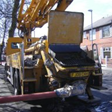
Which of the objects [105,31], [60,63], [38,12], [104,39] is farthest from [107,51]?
[60,63]

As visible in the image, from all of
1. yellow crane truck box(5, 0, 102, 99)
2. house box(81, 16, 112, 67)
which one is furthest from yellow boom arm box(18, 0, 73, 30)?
house box(81, 16, 112, 67)

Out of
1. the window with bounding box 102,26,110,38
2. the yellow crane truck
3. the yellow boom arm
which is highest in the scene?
the window with bounding box 102,26,110,38

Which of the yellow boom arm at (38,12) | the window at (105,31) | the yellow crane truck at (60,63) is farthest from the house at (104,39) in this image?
the yellow crane truck at (60,63)

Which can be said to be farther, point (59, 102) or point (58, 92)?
point (59, 102)

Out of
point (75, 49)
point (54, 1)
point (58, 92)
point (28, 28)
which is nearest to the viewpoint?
point (58, 92)

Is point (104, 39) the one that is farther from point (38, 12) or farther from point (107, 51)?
point (38, 12)

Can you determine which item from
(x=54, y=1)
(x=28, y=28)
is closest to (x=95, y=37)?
(x=28, y=28)

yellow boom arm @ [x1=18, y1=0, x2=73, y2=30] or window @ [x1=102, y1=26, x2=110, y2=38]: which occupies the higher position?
window @ [x1=102, y1=26, x2=110, y2=38]

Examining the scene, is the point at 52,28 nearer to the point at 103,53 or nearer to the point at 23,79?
the point at 23,79

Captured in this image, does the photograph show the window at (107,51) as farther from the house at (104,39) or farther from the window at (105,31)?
the window at (105,31)

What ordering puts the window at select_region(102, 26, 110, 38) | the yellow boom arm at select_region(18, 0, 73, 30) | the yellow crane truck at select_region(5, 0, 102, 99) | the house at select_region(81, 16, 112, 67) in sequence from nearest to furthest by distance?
the yellow crane truck at select_region(5, 0, 102, 99) < the yellow boom arm at select_region(18, 0, 73, 30) < the house at select_region(81, 16, 112, 67) < the window at select_region(102, 26, 110, 38)

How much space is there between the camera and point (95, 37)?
107 feet

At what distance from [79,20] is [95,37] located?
26102 millimetres

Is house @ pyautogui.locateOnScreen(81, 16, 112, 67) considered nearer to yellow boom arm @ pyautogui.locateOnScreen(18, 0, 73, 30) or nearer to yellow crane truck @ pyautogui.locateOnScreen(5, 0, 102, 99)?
yellow boom arm @ pyautogui.locateOnScreen(18, 0, 73, 30)
